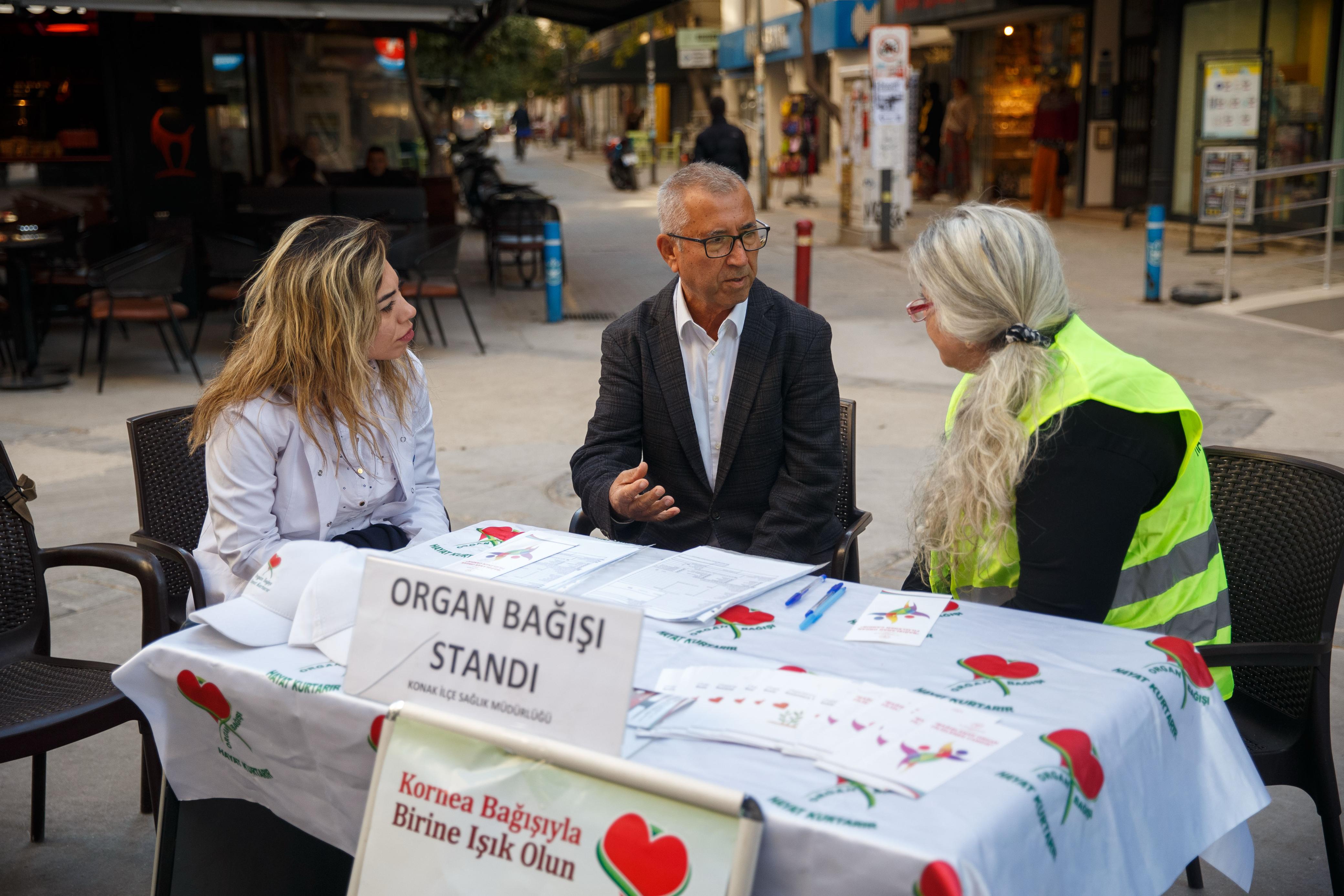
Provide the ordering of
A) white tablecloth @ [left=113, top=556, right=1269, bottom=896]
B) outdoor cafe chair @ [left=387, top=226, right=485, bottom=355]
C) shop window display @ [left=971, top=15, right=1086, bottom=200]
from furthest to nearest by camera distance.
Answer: shop window display @ [left=971, top=15, right=1086, bottom=200] → outdoor cafe chair @ [left=387, top=226, right=485, bottom=355] → white tablecloth @ [left=113, top=556, right=1269, bottom=896]

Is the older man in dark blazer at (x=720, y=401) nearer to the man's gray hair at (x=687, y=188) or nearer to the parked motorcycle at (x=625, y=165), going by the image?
the man's gray hair at (x=687, y=188)

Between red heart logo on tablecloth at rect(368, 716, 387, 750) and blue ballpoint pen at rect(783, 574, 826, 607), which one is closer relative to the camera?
red heart logo on tablecloth at rect(368, 716, 387, 750)

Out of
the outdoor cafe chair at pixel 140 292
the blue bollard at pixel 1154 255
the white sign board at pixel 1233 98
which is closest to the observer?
the outdoor cafe chair at pixel 140 292

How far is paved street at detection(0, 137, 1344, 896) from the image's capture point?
302 centimetres

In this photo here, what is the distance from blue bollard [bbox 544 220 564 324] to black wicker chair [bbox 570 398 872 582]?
692 centimetres

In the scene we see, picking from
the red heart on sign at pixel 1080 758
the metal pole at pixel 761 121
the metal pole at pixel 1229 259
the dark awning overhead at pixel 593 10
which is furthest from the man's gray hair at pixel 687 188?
the metal pole at pixel 761 121

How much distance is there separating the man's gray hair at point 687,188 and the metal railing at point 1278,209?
8.08 metres

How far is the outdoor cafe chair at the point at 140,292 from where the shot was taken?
25.9ft

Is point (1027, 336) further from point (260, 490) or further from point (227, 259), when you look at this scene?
point (227, 259)

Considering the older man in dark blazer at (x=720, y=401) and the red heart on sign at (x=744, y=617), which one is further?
the older man in dark blazer at (x=720, y=401)

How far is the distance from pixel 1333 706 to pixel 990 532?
179cm

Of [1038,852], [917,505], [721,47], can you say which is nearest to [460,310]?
[917,505]

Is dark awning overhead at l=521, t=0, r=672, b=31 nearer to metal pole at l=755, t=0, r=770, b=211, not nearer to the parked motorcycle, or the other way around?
metal pole at l=755, t=0, r=770, b=211

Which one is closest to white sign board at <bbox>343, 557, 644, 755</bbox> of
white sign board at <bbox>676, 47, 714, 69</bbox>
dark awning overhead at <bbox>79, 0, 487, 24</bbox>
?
dark awning overhead at <bbox>79, 0, 487, 24</bbox>
